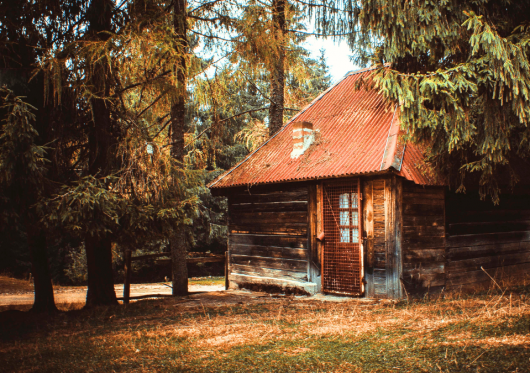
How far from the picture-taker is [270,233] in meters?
12.6

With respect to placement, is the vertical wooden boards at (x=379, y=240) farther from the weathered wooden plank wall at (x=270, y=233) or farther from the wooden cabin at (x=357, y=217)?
the weathered wooden plank wall at (x=270, y=233)

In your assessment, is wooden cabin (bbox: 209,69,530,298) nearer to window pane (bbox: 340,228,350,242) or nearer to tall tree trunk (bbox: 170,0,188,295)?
window pane (bbox: 340,228,350,242)

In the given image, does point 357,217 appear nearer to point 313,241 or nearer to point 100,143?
point 313,241

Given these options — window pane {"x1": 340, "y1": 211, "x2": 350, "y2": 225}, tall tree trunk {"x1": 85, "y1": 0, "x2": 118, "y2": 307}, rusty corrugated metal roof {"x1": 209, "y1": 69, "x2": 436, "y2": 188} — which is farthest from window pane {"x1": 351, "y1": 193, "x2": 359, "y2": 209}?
tall tree trunk {"x1": 85, "y1": 0, "x2": 118, "y2": 307}

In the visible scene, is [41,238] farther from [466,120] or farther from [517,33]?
[517,33]

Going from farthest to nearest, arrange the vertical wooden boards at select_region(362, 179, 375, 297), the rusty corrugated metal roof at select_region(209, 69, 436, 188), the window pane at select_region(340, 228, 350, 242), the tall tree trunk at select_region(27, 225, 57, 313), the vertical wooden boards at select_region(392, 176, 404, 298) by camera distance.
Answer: the window pane at select_region(340, 228, 350, 242) → the vertical wooden boards at select_region(362, 179, 375, 297) → the rusty corrugated metal roof at select_region(209, 69, 436, 188) → the vertical wooden boards at select_region(392, 176, 404, 298) → the tall tree trunk at select_region(27, 225, 57, 313)

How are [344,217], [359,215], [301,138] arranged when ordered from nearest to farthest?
[359,215]
[344,217]
[301,138]

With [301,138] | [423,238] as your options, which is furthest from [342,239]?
[301,138]

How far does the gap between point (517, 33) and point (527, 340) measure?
15.6 feet

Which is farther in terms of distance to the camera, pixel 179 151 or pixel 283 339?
pixel 179 151

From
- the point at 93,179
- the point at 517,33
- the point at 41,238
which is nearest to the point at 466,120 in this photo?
the point at 517,33

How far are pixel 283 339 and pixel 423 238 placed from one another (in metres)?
5.23

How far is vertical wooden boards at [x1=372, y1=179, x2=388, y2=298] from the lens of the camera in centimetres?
981

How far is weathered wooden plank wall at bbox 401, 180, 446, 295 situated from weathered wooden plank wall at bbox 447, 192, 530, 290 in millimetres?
409
